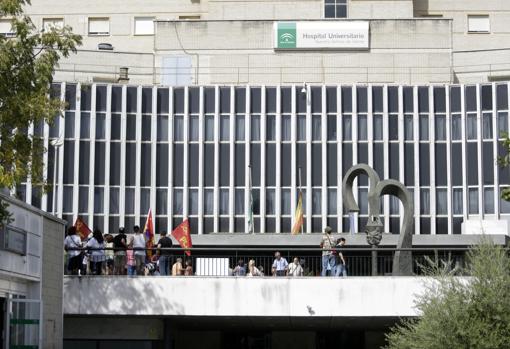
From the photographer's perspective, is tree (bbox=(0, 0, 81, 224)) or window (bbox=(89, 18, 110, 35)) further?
window (bbox=(89, 18, 110, 35))

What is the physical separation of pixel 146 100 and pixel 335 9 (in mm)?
15184

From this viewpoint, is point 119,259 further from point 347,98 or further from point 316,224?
point 347,98

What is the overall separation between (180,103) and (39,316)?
38408 mm

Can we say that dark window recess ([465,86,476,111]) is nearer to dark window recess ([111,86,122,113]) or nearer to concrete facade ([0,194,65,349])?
dark window recess ([111,86,122,113])

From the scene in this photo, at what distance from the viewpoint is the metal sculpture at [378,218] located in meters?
36.0

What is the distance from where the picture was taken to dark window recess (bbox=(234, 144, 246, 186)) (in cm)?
6825

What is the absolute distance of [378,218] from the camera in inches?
1470

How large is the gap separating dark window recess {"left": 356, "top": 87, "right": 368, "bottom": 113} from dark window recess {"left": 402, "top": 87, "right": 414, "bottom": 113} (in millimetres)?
2301

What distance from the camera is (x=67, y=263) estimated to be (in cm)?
3597

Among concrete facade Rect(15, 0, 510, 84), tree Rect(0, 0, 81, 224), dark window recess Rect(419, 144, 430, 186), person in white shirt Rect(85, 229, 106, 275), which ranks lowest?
person in white shirt Rect(85, 229, 106, 275)

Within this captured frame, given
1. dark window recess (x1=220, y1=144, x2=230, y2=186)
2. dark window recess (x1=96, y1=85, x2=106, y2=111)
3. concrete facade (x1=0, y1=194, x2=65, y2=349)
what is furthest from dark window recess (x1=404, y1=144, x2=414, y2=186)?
concrete facade (x1=0, y1=194, x2=65, y2=349)

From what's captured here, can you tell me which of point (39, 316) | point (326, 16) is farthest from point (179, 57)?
point (39, 316)

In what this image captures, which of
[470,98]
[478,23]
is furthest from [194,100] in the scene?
[478,23]

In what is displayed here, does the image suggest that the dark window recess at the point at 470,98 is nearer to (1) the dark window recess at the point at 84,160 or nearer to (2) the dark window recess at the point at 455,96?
(2) the dark window recess at the point at 455,96
